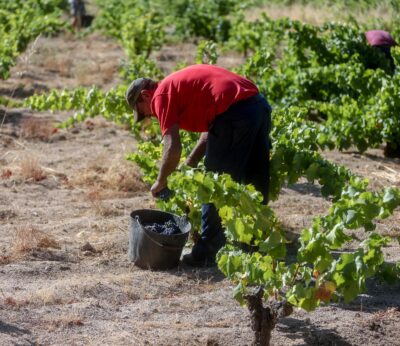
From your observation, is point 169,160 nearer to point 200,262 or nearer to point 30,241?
point 200,262

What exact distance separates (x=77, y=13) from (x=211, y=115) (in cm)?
1616

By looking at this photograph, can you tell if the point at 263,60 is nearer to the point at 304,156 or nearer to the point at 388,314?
the point at 304,156

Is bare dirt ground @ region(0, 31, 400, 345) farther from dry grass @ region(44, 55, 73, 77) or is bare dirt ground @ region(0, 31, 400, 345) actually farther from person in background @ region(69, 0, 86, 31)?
person in background @ region(69, 0, 86, 31)

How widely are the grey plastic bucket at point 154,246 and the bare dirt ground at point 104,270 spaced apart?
0.25 ft

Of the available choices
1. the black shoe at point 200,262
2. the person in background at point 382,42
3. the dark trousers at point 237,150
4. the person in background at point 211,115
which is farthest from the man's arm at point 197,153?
the person in background at point 382,42

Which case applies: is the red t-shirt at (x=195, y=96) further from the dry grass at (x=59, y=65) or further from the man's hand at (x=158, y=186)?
the dry grass at (x=59, y=65)

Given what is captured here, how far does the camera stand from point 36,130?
1187 centimetres

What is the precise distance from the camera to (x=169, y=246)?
718 centimetres

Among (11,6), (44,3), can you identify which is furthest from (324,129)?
(44,3)

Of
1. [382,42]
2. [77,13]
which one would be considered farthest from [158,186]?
[77,13]

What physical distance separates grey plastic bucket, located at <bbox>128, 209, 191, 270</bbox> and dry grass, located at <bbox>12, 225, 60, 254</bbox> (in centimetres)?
73

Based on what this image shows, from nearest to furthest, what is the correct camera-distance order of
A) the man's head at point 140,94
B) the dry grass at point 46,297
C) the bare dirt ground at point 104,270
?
the bare dirt ground at point 104,270
the dry grass at point 46,297
the man's head at point 140,94

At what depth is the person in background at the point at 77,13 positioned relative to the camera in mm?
22141

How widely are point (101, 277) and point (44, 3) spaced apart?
14692mm
